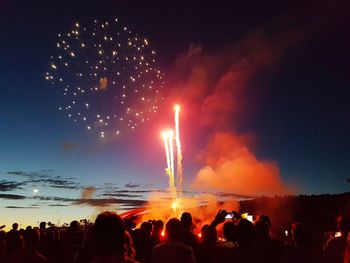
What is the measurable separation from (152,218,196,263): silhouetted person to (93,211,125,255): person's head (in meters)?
2.02

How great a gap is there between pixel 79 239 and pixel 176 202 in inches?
984

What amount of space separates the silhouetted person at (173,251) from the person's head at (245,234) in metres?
0.63

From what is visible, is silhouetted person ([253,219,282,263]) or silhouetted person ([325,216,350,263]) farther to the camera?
silhouetted person ([325,216,350,263])

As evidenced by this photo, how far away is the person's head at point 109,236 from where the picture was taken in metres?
3.44

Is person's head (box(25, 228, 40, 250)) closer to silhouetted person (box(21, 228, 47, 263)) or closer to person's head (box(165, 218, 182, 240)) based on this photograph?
silhouetted person (box(21, 228, 47, 263))

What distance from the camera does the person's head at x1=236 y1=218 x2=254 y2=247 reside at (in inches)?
217

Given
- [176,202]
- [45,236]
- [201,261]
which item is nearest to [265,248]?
[201,261]

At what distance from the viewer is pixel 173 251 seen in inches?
213

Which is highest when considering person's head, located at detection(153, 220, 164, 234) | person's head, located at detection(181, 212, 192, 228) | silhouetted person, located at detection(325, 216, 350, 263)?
person's head, located at detection(181, 212, 192, 228)

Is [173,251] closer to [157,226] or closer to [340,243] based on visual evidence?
[157,226]

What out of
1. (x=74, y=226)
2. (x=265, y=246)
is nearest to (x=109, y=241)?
(x=265, y=246)

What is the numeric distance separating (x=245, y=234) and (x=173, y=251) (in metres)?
0.93

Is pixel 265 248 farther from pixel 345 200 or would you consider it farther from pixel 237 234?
pixel 345 200

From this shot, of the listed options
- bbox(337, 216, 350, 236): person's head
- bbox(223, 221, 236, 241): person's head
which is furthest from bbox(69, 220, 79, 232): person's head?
bbox(337, 216, 350, 236): person's head
